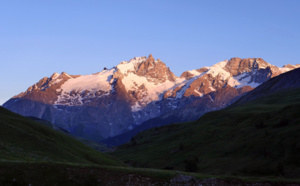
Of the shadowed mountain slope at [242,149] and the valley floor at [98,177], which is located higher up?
the shadowed mountain slope at [242,149]

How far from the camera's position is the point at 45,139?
263 feet

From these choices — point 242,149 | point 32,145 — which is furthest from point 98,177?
point 242,149

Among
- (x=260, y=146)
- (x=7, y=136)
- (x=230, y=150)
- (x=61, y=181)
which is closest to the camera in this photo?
(x=61, y=181)

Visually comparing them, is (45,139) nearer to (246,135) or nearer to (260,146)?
(260,146)

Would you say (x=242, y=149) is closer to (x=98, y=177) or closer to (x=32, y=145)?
(x=32, y=145)

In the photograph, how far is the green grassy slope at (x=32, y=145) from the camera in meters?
63.8

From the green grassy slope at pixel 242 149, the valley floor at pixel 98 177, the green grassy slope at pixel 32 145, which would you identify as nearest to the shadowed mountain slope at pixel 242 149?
the green grassy slope at pixel 242 149

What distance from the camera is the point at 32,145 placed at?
72.1 m

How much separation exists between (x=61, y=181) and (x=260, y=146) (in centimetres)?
7544

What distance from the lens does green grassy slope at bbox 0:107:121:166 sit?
63.8m

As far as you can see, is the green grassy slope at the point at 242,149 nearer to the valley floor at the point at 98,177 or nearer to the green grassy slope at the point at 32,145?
the valley floor at the point at 98,177

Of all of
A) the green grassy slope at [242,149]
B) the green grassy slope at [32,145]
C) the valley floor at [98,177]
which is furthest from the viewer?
the green grassy slope at [242,149]

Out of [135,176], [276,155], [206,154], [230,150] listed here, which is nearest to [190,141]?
[206,154]

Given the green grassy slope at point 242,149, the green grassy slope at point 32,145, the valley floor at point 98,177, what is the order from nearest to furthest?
the valley floor at point 98,177 → the green grassy slope at point 32,145 → the green grassy slope at point 242,149
